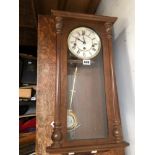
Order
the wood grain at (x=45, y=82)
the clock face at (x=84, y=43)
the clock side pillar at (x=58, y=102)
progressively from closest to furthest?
the clock side pillar at (x=58, y=102) < the clock face at (x=84, y=43) < the wood grain at (x=45, y=82)

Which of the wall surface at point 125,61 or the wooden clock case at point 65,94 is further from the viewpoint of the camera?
the wall surface at point 125,61

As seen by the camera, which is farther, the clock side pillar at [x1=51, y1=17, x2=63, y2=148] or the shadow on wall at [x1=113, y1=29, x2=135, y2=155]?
the shadow on wall at [x1=113, y1=29, x2=135, y2=155]

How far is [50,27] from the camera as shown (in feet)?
4.77

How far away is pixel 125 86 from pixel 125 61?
17cm

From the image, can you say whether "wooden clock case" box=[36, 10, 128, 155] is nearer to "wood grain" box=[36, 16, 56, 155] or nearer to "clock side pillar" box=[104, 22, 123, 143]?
"clock side pillar" box=[104, 22, 123, 143]

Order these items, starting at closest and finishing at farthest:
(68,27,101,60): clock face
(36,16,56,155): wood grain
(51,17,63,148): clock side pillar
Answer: (51,17,63,148): clock side pillar, (68,27,101,60): clock face, (36,16,56,155): wood grain

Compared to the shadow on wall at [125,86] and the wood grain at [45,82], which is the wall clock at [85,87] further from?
the wood grain at [45,82]

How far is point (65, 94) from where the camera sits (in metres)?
1.16

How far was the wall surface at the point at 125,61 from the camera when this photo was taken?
49.1 inches

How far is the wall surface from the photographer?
125 centimetres

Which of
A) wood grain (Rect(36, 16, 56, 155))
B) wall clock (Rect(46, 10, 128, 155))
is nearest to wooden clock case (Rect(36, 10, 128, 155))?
wall clock (Rect(46, 10, 128, 155))

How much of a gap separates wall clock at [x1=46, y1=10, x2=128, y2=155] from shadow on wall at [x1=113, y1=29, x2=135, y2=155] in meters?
0.09

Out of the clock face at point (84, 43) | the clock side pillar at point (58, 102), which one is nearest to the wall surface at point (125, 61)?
the clock face at point (84, 43)
